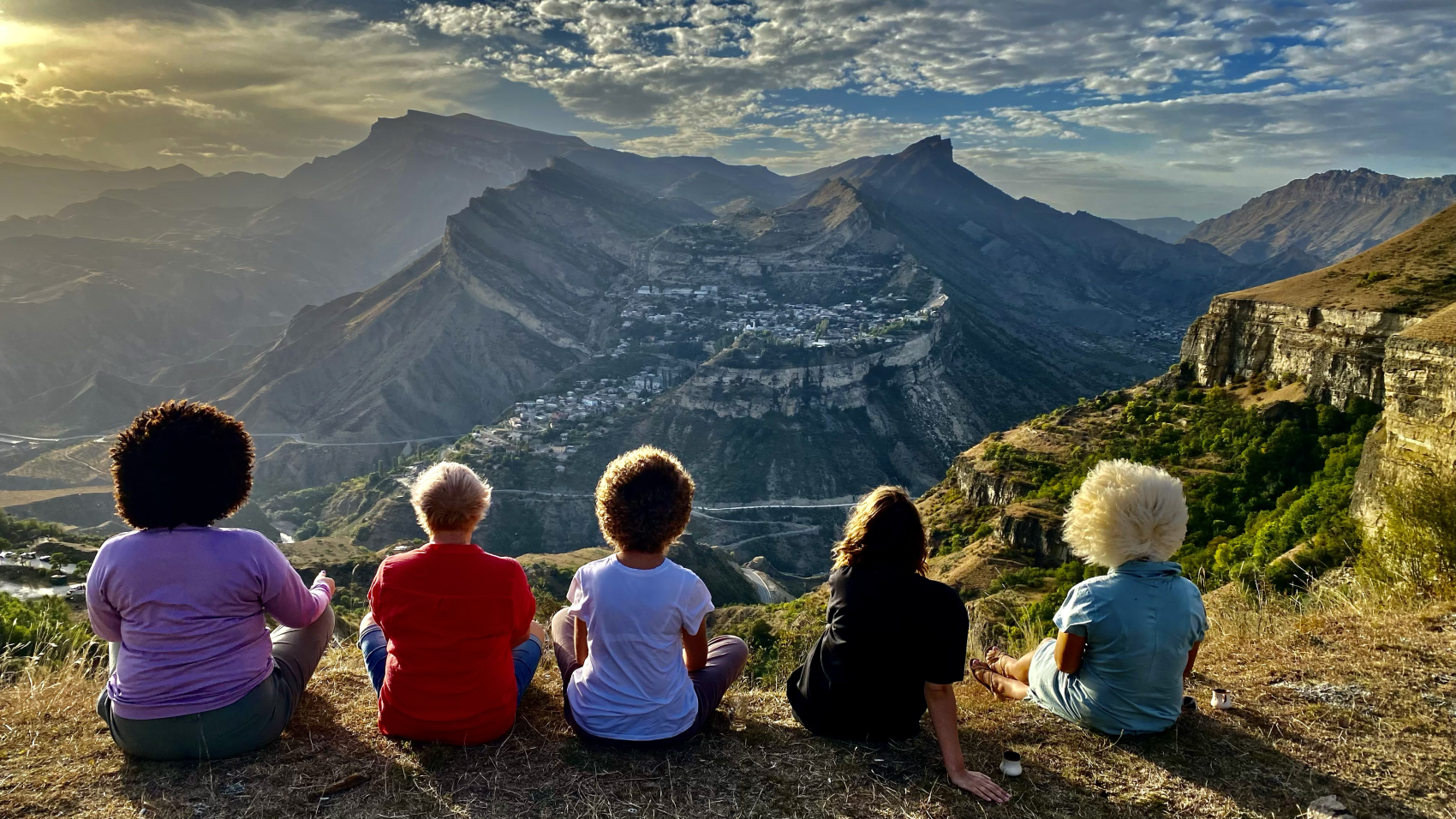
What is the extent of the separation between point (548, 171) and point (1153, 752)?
190203mm

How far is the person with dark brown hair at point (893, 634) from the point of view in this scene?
440 centimetres

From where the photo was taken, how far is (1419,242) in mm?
18688

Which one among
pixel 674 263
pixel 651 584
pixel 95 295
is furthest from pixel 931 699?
pixel 95 295

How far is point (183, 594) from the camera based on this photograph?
4.46 metres

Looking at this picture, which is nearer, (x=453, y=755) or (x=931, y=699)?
(x=931, y=699)

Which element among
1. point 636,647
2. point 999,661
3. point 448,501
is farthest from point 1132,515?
point 448,501

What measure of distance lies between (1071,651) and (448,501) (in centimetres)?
414

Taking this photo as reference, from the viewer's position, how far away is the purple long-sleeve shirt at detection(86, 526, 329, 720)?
14.6 ft

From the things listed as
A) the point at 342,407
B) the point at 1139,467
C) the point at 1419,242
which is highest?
the point at 1419,242

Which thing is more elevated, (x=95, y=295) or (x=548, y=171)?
(x=548, y=171)

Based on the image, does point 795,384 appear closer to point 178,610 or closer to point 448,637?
point 448,637

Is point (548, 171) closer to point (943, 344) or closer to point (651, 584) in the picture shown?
point (943, 344)

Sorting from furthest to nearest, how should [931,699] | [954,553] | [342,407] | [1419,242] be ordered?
[342,407] < [954,553] < [1419,242] < [931,699]

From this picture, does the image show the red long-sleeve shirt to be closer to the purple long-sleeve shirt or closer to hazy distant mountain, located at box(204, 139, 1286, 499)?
the purple long-sleeve shirt
